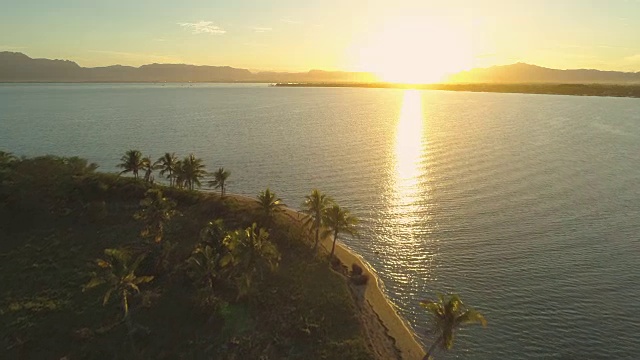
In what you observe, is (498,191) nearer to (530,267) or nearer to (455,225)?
(455,225)

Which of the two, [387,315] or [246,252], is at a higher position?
[246,252]

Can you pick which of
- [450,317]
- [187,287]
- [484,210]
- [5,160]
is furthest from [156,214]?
[484,210]

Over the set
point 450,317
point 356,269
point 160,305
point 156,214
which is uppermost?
point 156,214

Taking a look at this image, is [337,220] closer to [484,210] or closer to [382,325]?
[382,325]

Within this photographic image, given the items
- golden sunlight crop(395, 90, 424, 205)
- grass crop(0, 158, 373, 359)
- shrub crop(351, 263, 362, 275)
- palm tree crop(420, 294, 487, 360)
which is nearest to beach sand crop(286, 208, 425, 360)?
shrub crop(351, 263, 362, 275)

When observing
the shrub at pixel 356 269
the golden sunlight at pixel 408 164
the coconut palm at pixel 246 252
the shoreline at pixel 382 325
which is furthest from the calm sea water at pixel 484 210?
the coconut palm at pixel 246 252

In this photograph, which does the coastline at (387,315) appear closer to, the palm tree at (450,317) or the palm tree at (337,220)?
the palm tree at (337,220)

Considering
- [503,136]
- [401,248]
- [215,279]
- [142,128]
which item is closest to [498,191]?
[401,248]
